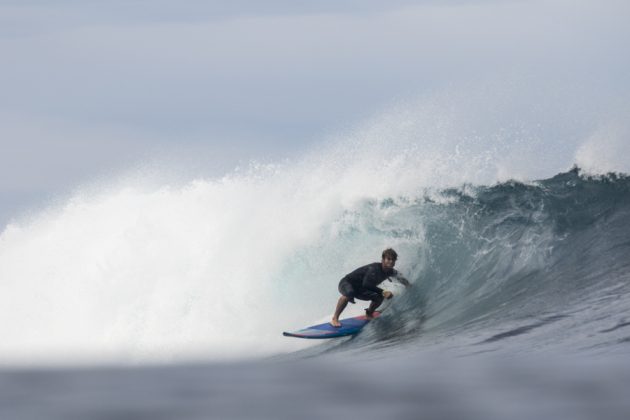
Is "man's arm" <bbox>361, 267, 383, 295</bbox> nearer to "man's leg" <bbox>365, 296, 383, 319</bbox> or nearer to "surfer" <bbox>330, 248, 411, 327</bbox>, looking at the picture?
"surfer" <bbox>330, 248, 411, 327</bbox>

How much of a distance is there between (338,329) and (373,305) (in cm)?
58

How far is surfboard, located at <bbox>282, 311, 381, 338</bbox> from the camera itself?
11.0 metres

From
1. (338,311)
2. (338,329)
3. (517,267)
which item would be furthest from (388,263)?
(517,267)

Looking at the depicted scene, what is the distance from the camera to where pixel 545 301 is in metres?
10.5

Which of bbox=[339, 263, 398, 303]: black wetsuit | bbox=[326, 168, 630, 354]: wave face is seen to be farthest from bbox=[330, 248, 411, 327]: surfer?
bbox=[326, 168, 630, 354]: wave face

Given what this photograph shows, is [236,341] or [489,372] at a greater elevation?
[236,341]

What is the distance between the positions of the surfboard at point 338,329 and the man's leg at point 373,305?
0.19 feet

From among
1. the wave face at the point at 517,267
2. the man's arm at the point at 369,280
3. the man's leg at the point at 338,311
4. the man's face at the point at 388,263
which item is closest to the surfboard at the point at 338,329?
the man's leg at the point at 338,311

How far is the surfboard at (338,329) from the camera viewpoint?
10977 millimetres

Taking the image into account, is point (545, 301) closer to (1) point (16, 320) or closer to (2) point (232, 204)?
(2) point (232, 204)

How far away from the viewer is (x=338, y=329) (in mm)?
11023

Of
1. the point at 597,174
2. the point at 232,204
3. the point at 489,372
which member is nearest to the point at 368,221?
the point at 232,204

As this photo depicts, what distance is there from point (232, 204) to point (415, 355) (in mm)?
8698

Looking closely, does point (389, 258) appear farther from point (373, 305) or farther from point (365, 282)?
point (373, 305)
